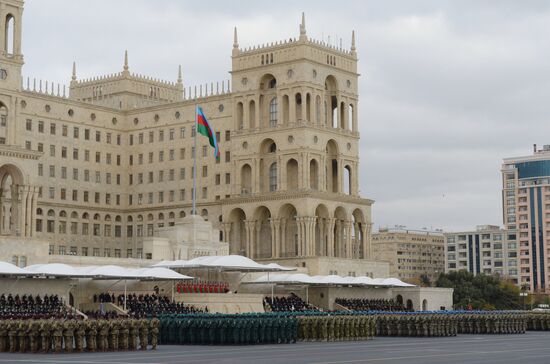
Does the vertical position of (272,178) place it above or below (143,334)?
above

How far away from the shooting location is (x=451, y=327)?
205ft

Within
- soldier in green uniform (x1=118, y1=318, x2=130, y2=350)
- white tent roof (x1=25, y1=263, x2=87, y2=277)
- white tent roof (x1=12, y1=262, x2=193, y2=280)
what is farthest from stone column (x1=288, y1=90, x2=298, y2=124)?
soldier in green uniform (x1=118, y1=318, x2=130, y2=350)

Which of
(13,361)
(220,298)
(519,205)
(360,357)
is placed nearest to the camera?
(13,361)

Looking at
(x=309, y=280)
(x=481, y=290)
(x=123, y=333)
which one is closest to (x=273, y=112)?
(x=309, y=280)

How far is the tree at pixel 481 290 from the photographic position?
402ft

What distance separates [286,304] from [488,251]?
4943 inches

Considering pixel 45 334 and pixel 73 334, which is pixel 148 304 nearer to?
pixel 73 334

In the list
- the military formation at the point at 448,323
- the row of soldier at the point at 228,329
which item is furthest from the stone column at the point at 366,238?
the row of soldier at the point at 228,329

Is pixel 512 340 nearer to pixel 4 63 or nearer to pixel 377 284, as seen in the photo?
pixel 377 284

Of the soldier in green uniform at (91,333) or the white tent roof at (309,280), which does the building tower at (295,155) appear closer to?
the white tent roof at (309,280)

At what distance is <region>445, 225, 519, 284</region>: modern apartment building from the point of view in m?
188

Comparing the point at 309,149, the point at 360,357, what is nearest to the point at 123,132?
the point at 309,149

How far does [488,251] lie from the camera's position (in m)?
194

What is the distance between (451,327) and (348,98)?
42405mm
